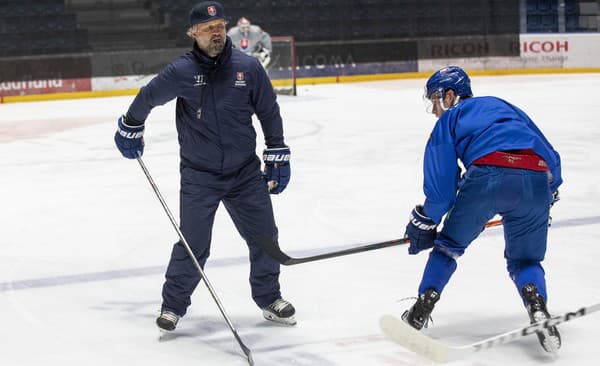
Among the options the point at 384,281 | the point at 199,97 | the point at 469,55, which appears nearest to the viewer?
the point at 199,97

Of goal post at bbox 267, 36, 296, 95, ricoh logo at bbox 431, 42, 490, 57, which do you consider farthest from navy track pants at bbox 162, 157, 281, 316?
ricoh logo at bbox 431, 42, 490, 57

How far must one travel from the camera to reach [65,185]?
6.89m

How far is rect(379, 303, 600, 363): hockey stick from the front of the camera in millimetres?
2705

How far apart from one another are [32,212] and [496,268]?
304 centimetres

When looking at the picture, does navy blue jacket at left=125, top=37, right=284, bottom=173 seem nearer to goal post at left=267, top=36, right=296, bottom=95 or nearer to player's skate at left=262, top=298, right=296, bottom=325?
player's skate at left=262, top=298, right=296, bottom=325

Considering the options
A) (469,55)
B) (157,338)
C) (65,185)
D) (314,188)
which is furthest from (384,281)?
(469,55)

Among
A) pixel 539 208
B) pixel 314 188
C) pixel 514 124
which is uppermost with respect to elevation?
pixel 514 124

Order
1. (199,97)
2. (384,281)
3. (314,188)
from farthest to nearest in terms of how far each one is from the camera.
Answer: (314,188) → (384,281) → (199,97)

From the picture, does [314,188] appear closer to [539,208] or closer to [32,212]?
[32,212]

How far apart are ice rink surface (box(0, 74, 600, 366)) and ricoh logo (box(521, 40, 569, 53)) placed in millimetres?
7735

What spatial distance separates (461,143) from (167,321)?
3.97 ft

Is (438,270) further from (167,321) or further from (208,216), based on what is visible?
(167,321)

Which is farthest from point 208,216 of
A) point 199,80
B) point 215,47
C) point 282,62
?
point 282,62

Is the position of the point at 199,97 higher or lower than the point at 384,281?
higher
